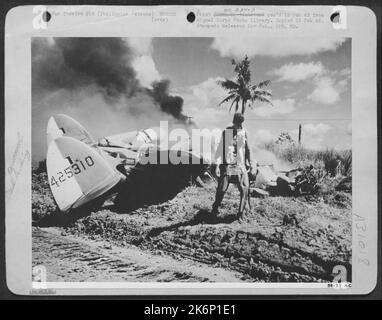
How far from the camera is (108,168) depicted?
1917 millimetres

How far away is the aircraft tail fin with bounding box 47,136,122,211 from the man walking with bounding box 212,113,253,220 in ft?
1.32

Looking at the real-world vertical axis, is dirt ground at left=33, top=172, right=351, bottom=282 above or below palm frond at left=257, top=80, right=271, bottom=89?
below

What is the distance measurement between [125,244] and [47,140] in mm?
511

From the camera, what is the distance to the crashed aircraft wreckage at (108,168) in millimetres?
1903

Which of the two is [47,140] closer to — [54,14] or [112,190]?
[112,190]

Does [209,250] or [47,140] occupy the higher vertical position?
[47,140]

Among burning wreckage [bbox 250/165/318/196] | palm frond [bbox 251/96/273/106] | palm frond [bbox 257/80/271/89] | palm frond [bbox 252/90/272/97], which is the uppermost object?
palm frond [bbox 257/80/271/89]

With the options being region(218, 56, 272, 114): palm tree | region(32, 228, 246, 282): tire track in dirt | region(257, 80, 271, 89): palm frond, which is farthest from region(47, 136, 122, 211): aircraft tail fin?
region(257, 80, 271, 89): palm frond

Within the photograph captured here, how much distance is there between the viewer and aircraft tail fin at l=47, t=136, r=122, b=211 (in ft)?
6.26

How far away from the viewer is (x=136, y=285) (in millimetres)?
1896

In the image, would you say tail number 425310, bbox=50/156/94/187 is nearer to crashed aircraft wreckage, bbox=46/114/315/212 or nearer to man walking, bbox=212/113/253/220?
crashed aircraft wreckage, bbox=46/114/315/212
